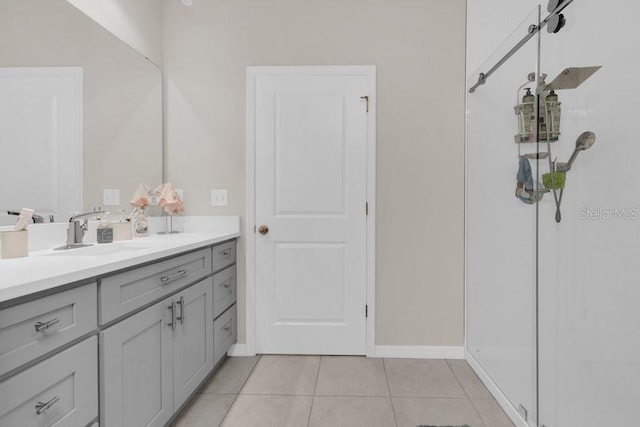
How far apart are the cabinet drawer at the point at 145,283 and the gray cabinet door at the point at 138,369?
0.05m

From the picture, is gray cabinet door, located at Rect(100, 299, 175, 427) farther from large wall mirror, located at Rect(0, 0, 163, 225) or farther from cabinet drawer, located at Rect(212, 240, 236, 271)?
large wall mirror, located at Rect(0, 0, 163, 225)

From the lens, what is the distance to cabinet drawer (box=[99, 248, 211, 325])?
1.27 meters

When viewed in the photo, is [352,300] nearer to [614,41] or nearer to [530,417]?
[530,417]

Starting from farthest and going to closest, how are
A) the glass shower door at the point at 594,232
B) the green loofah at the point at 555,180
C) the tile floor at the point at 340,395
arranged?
the tile floor at the point at 340,395
the green loofah at the point at 555,180
the glass shower door at the point at 594,232

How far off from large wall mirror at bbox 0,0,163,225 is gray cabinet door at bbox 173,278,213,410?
0.74 metres

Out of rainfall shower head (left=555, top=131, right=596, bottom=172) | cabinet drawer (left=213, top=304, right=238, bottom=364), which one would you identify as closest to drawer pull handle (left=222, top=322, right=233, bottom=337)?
cabinet drawer (left=213, top=304, right=238, bottom=364)

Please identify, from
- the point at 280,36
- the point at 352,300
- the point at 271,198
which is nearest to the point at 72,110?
the point at 271,198

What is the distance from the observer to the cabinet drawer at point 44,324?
2.97 feet

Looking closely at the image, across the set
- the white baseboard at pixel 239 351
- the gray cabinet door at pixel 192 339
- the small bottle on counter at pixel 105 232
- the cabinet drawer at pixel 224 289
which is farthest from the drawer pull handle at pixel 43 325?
the white baseboard at pixel 239 351

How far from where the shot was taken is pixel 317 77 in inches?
101

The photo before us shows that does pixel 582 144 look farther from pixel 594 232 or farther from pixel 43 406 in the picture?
pixel 43 406

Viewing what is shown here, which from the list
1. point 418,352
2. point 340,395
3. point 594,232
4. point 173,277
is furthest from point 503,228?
point 173,277

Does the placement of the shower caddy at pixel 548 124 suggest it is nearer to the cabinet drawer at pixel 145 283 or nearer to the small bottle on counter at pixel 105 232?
the cabinet drawer at pixel 145 283

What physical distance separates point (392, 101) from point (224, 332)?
196cm
